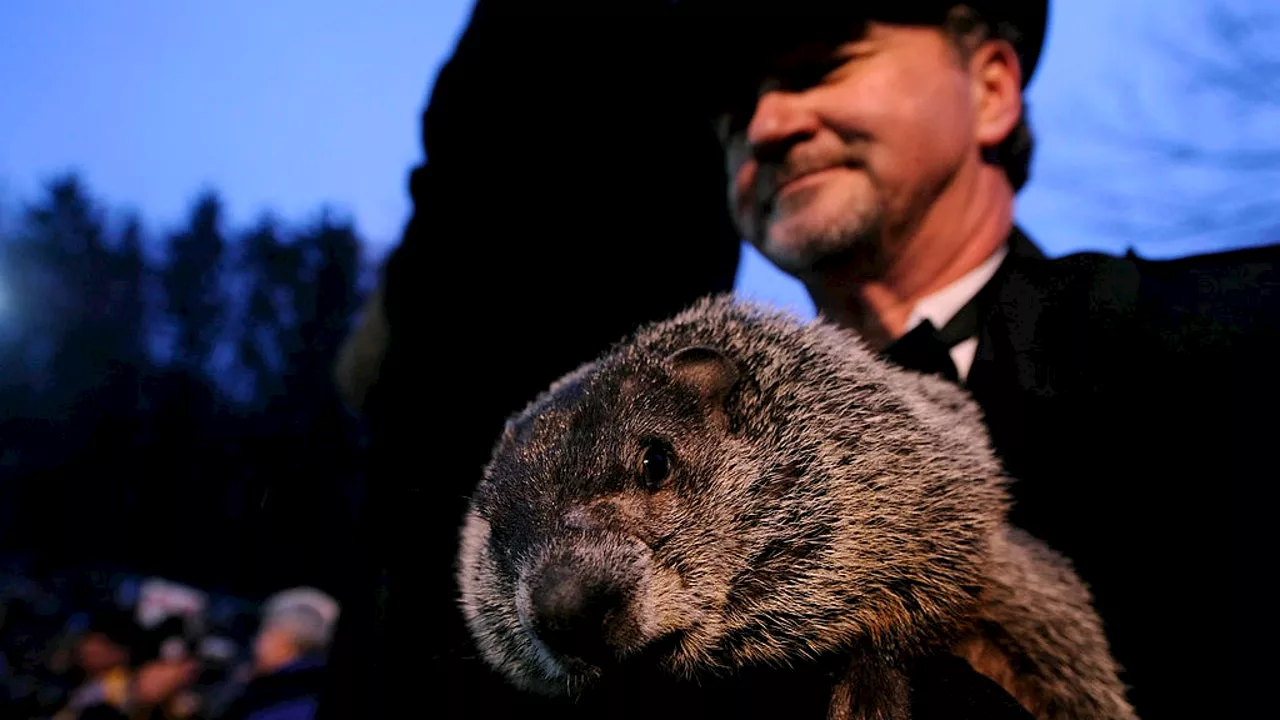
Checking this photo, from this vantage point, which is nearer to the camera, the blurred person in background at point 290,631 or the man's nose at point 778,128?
the man's nose at point 778,128

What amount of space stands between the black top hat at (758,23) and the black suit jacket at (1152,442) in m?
0.89

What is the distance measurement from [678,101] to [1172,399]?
148 centimetres

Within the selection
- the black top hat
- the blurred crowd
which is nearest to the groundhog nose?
the black top hat

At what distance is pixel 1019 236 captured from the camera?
6.01 ft

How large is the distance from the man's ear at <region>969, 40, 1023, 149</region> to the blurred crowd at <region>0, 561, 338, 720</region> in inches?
169

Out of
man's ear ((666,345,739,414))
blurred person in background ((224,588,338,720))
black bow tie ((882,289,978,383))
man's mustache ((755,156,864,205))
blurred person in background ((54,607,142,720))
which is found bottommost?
blurred person in background ((54,607,142,720))

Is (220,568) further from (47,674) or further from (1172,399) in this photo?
(1172,399)

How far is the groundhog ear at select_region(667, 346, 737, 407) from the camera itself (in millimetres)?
1346

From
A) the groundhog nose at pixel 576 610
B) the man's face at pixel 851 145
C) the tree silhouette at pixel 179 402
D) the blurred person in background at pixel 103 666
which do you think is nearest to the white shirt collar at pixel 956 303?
the man's face at pixel 851 145

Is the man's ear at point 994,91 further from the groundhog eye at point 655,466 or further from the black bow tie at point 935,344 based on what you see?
the groundhog eye at point 655,466

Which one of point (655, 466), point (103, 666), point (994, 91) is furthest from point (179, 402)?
point (994, 91)

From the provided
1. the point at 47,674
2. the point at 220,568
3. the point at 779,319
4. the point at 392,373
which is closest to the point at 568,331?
the point at 392,373

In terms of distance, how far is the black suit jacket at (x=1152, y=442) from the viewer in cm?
134

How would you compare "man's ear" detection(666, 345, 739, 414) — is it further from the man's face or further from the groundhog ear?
the man's face
